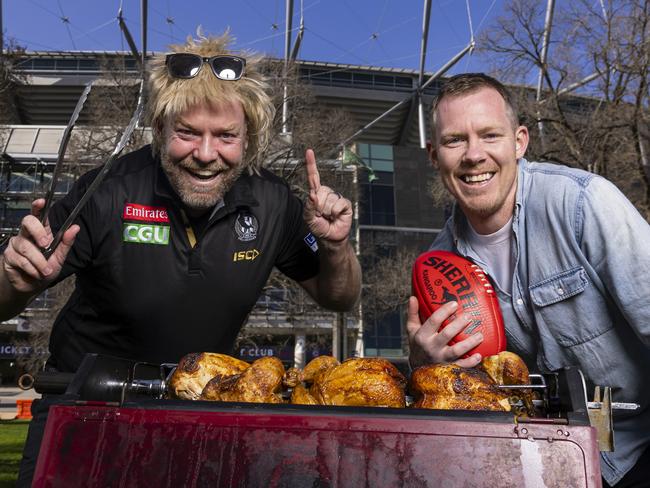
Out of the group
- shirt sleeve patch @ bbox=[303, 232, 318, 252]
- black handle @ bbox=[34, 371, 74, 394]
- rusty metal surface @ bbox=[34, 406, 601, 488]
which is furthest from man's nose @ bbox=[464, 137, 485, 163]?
black handle @ bbox=[34, 371, 74, 394]

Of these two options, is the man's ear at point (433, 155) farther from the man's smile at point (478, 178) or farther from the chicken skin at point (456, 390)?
the chicken skin at point (456, 390)

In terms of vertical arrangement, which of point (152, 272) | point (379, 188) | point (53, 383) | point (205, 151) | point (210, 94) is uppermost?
point (379, 188)

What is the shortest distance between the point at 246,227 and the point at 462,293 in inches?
52.2

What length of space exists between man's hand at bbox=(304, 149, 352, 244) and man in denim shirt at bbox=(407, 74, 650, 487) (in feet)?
1.86

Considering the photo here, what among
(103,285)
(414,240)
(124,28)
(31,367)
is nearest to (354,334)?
(414,240)

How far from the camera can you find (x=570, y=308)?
10.1 ft

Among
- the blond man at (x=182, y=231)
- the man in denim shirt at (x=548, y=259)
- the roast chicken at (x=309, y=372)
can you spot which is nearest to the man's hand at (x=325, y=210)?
the blond man at (x=182, y=231)

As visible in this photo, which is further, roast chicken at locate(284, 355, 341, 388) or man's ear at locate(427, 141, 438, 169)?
man's ear at locate(427, 141, 438, 169)

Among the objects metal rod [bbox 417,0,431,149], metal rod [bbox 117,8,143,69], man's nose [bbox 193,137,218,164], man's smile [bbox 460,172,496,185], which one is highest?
metal rod [bbox 417,0,431,149]

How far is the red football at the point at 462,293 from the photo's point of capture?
10.3 ft

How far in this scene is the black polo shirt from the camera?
3.51 metres

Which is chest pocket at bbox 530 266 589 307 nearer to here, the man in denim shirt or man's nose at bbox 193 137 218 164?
the man in denim shirt

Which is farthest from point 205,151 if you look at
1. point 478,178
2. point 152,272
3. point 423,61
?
point 423,61

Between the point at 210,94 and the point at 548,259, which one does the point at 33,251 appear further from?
the point at 548,259
